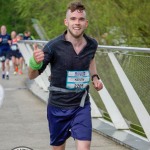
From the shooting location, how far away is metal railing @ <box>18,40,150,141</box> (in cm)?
805

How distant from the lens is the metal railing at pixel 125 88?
8055 mm

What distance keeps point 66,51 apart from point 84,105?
21.0 inches

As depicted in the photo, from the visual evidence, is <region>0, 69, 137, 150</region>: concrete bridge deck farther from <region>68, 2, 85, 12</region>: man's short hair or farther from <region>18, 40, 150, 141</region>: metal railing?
<region>68, 2, 85, 12</region>: man's short hair

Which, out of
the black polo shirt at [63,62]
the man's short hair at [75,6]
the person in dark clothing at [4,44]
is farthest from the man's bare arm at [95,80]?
the person in dark clothing at [4,44]

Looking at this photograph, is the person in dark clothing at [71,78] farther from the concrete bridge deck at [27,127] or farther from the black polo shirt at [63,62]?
the concrete bridge deck at [27,127]

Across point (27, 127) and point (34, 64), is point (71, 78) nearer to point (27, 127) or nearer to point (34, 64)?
point (34, 64)

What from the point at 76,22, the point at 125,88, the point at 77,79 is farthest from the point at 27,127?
the point at 76,22

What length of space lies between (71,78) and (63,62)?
16cm

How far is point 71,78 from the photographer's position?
5867mm

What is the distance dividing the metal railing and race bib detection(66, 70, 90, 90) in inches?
63.1

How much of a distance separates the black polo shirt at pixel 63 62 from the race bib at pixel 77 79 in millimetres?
36

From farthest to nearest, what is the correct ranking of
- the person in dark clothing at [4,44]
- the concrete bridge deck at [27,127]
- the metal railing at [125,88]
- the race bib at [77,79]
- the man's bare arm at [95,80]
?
the person in dark clothing at [4,44] < the concrete bridge deck at [27,127] < the metal railing at [125,88] < the man's bare arm at [95,80] < the race bib at [77,79]

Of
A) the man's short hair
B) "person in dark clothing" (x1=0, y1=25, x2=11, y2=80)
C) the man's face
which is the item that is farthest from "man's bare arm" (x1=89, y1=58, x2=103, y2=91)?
"person in dark clothing" (x1=0, y1=25, x2=11, y2=80)

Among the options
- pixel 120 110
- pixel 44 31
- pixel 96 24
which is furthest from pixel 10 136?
pixel 44 31
